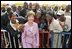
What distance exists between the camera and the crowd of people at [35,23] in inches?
94.0

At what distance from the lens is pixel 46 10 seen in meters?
2.40

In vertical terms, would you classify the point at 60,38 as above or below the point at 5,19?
below

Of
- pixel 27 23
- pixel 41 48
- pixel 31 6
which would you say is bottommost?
pixel 41 48

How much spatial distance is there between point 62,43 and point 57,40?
59 millimetres

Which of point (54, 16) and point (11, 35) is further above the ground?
point (54, 16)

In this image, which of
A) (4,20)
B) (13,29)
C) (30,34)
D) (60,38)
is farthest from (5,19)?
(60,38)

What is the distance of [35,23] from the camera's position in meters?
2.39

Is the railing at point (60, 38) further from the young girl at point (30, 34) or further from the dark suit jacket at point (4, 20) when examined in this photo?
the dark suit jacket at point (4, 20)

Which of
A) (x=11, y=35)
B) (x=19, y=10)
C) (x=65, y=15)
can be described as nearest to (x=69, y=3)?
(x=65, y=15)

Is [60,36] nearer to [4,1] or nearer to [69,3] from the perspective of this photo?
[69,3]

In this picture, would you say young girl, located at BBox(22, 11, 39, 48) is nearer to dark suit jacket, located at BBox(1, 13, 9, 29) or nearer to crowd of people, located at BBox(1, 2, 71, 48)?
crowd of people, located at BBox(1, 2, 71, 48)

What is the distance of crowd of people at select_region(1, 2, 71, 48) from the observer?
239 centimetres

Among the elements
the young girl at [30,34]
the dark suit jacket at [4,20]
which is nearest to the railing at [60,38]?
the young girl at [30,34]

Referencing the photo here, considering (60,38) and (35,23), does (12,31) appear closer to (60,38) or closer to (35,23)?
(35,23)
